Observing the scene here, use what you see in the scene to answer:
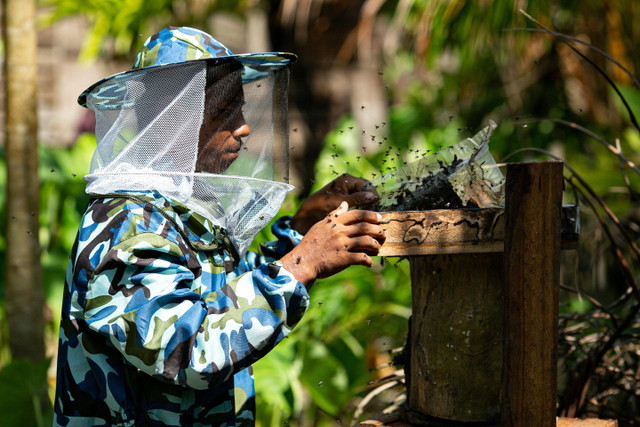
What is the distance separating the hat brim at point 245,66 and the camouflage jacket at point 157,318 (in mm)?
310

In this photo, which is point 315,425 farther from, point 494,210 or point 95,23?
point 95,23

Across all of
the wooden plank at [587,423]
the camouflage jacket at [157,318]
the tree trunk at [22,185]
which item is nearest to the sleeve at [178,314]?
the camouflage jacket at [157,318]

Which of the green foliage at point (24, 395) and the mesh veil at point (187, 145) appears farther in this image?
the green foliage at point (24, 395)

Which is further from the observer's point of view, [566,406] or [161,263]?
[566,406]

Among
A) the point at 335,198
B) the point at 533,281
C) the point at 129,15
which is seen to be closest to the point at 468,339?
the point at 533,281

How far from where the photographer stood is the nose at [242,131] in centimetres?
182

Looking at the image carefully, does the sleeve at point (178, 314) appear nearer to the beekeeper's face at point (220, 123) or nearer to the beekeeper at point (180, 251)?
the beekeeper at point (180, 251)

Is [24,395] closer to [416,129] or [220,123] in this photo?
[220,123]

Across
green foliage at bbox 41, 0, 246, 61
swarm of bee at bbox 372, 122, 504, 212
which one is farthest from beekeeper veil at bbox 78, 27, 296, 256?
green foliage at bbox 41, 0, 246, 61

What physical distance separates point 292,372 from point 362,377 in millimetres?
501

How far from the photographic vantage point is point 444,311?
1849 millimetres

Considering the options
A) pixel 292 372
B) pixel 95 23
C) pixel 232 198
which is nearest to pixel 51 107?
pixel 95 23

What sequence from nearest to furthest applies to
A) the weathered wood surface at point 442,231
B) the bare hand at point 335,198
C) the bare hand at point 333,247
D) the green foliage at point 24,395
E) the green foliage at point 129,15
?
the bare hand at point 333,247
the weathered wood surface at point 442,231
the bare hand at point 335,198
the green foliage at point 24,395
the green foliage at point 129,15

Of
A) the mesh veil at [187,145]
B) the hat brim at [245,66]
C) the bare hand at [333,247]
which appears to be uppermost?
the hat brim at [245,66]
